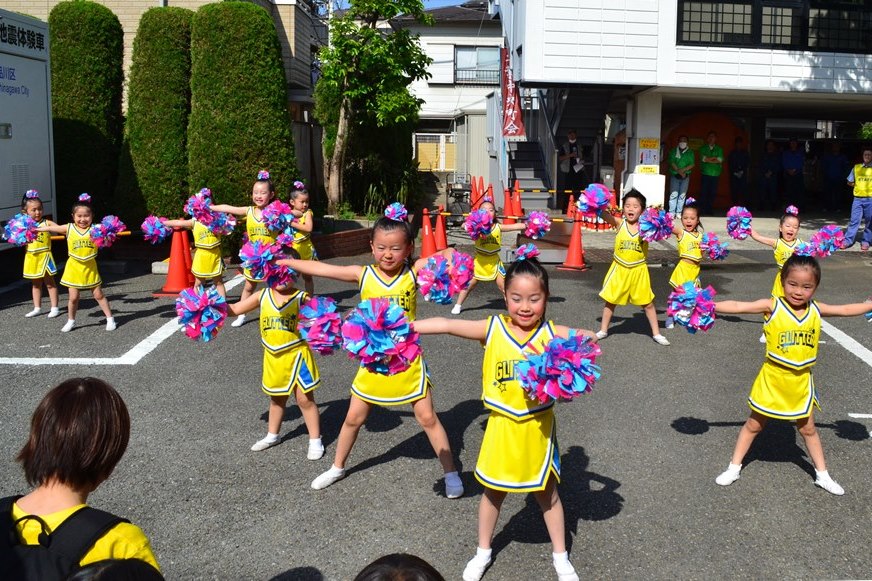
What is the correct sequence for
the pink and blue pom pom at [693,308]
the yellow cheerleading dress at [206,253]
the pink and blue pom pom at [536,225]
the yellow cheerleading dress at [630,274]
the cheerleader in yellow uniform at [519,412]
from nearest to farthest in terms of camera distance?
1. the cheerleader in yellow uniform at [519,412]
2. the pink and blue pom pom at [693,308]
3. the yellow cheerleading dress at [630,274]
4. the pink and blue pom pom at [536,225]
5. the yellow cheerleading dress at [206,253]

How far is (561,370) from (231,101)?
1192 cm

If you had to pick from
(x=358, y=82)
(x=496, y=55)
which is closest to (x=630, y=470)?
(x=358, y=82)

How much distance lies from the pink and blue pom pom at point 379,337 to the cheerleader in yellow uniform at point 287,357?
→ 2018 mm

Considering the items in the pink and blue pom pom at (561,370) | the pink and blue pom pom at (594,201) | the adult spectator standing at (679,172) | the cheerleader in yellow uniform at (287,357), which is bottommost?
the cheerleader in yellow uniform at (287,357)

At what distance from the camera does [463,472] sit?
5.80 metres

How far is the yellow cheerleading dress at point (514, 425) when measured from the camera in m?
4.27

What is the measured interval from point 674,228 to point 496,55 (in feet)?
96.9

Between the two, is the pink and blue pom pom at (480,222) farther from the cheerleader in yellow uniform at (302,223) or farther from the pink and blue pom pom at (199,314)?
the pink and blue pom pom at (199,314)

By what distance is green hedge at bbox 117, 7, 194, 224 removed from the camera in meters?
15.1

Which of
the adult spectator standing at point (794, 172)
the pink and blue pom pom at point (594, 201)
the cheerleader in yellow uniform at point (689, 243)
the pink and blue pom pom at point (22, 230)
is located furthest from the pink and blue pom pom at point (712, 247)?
the adult spectator standing at point (794, 172)

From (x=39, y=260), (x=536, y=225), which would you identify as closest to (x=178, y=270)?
(x=39, y=260)

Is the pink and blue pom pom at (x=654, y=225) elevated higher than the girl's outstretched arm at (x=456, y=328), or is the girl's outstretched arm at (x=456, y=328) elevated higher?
the pink and blue pom pom at (x=654, y=225)

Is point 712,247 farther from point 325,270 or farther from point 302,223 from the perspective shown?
point 325,270

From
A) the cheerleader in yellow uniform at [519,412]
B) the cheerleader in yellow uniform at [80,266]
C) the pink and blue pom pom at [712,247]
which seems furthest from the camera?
the cheerleader in yellow uniform at [80,266]
